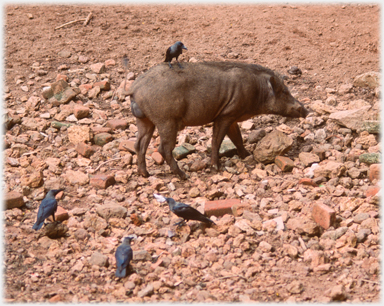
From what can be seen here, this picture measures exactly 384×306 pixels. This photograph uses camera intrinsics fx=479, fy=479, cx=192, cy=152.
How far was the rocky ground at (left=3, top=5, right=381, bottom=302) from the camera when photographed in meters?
4.96

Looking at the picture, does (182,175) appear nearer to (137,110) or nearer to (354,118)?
(137,110)

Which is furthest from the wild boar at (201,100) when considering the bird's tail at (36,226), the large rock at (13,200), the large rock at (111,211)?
the bird's tail at (36,226)

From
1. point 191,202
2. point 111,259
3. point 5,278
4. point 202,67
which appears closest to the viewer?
point 5,278

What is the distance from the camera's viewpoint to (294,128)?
8.39 m

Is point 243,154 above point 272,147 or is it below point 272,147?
below

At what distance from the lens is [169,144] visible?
700 cm

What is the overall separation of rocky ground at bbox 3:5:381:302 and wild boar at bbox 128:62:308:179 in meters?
0.53

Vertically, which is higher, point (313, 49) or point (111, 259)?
point (313, 49)

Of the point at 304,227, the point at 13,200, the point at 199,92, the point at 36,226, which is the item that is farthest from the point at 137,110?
the point at 304,227

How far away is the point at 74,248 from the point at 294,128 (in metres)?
4.56

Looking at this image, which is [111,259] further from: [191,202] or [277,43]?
[277,43]

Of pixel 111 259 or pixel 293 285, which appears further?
pixel 111 259

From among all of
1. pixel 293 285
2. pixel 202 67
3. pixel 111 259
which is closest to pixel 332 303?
pixel 293 285

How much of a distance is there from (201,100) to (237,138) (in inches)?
42.7
